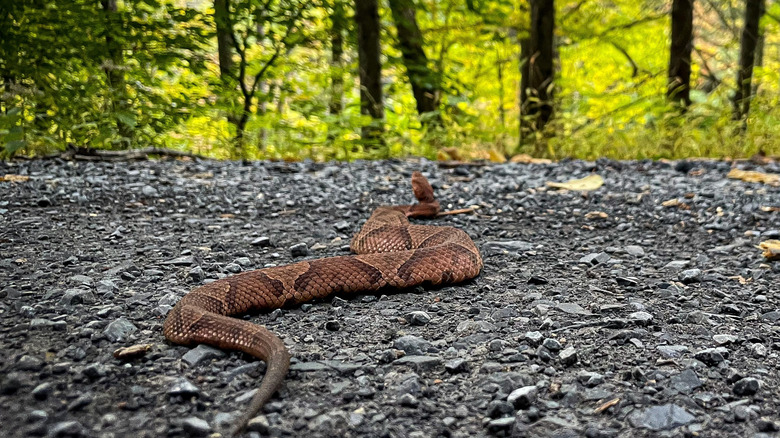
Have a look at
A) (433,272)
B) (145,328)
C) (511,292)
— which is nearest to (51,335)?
(145,328)

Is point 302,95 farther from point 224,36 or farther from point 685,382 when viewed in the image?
point 685,382

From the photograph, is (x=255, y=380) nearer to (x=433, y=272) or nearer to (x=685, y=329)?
(x=433, y=272)

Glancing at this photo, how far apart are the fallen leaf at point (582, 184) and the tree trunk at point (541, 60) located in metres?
2.94

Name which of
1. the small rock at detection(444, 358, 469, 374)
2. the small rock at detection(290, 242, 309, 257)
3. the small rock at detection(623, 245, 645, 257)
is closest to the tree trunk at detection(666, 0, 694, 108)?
the small rock at detection(623, 245, 645, 257)

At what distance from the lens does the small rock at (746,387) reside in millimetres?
2086

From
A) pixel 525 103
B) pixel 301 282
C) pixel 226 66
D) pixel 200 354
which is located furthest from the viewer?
pixel 226 66

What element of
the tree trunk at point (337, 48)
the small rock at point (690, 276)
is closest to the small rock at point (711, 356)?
the small rock at point (690, 276)

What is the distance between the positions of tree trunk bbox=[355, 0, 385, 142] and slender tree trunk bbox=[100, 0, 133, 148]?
303 cm

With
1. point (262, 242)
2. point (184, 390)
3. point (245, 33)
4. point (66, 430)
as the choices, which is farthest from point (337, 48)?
point (66, 430)

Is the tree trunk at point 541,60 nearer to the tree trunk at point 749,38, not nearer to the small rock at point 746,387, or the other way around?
the tree trunk at point 749,38

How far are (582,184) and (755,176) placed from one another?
66.6 inches

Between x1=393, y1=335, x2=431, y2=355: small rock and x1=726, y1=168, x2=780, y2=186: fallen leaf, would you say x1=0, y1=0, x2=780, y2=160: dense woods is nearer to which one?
x1=726, y1=168, x2=780, y2=186: fallen leaf

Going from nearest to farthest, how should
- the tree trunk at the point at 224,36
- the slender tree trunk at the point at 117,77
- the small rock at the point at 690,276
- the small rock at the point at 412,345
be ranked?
the small rock at the point at 412,345 → the small rock at the point at 690,276 → the slender tree trunk at the point at 117,77 → the tree trunk at the point at 224,36

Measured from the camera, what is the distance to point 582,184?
6055 mm
